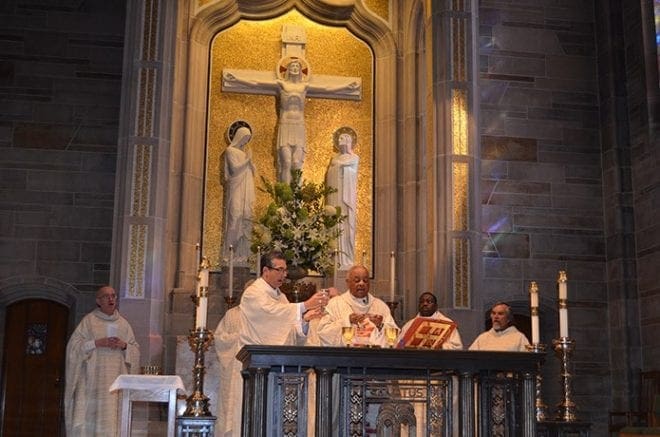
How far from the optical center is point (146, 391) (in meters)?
8.44

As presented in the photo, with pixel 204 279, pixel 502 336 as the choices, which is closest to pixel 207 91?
pixel 502 336

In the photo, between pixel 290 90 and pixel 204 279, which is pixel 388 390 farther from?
pixel 290 90

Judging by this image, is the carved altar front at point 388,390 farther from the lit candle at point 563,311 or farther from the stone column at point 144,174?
the stone column at point 144,174

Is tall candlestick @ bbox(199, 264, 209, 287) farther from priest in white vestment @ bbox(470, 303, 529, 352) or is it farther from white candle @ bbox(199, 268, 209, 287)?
priest in white vestment @ bbox(470, 303, 529, 352)

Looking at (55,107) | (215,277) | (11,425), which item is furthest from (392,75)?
(11,425)

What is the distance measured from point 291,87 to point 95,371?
470 centimetres

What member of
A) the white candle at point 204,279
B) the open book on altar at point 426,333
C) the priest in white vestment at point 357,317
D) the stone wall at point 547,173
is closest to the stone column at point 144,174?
the priest in white vestment at point 357,317

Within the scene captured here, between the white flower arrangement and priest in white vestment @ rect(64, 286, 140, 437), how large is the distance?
6.59 feet

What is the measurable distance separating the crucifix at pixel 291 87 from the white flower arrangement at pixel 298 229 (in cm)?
84

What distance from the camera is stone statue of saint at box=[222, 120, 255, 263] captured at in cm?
1163

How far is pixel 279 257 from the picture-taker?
7852mm

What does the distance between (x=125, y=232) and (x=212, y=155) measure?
2098 millimetres

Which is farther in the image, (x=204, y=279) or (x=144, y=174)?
(x=144, y=174)

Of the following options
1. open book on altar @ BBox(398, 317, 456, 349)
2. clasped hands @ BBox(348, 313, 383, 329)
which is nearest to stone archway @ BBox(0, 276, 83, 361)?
clasped hands @ BBox(348, 313, 383, 329)
